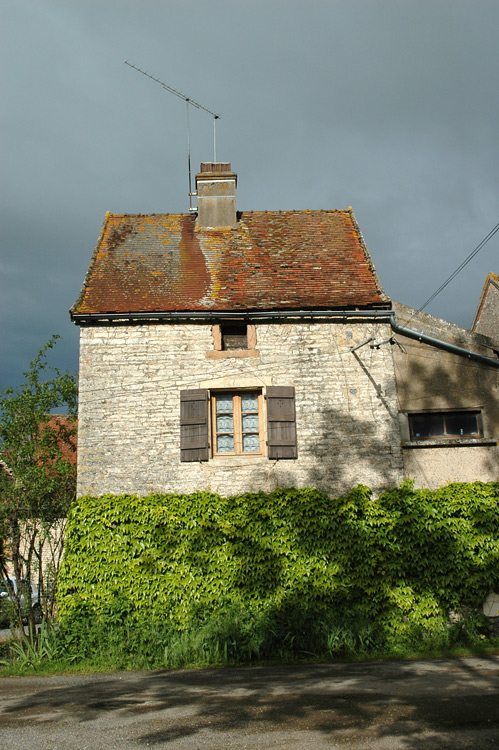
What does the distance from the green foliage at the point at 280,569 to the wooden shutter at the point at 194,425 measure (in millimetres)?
739

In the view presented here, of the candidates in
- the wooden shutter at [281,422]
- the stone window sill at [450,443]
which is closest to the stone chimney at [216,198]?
the wooden shutter at [281,422]

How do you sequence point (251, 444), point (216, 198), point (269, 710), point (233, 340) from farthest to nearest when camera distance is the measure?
point (216, 198), point (233, 340), point (251, 444), point (269, 710)

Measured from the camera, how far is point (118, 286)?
38.4 feet

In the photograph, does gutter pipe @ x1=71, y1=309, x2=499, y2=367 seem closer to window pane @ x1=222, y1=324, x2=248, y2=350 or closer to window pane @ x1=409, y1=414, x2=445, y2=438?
window pane @ x1=222, y1=324, x2=248, y2=350

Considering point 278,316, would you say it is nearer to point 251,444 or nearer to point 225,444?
point 251,444

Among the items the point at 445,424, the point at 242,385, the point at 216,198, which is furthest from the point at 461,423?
the point at 216,198

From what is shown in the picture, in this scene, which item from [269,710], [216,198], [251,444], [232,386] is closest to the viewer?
[269,710]

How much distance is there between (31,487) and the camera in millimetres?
11344

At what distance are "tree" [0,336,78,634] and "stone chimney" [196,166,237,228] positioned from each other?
4.33 metres

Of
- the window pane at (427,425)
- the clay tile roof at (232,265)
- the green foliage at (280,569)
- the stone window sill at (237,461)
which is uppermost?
the clay tile roof at (232,265)

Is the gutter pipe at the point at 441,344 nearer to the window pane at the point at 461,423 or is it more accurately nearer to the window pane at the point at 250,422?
the window pane at the point at 461,423

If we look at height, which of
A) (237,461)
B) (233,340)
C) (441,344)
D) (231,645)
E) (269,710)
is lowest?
(231,645)

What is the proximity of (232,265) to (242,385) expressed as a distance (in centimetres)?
297

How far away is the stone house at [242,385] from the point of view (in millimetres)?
10359
